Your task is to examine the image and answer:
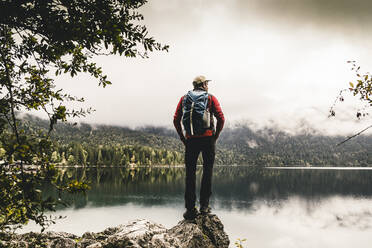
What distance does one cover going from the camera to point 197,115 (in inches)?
258

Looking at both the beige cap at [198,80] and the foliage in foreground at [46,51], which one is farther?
the beige cap at [198,80]

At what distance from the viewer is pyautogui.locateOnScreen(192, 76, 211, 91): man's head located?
720cm

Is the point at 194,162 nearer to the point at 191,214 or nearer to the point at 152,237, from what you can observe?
the point at 191,214

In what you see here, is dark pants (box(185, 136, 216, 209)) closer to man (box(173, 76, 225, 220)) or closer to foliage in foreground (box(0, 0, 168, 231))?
man (box(173, 76, 225, 220))

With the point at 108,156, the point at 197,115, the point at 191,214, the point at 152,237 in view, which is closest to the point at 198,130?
the point at 197,115

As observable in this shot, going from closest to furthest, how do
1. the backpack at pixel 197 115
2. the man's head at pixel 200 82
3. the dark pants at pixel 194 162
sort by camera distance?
1. the backpack at pixel 197 115
2. the dark pants at pixel 194 162
3. the man's head at pixel 200 82

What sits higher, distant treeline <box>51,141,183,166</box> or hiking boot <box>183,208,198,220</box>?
hiking boot <box>183,208,198,220</box>

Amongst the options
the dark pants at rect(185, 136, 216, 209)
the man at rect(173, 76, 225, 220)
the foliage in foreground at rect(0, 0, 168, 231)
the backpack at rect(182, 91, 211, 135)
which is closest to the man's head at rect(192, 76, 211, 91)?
the man at rect(173, 76, 225, 220)

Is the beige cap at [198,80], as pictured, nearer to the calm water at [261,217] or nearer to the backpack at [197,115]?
the backpack at [197,115]

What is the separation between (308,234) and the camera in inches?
1537

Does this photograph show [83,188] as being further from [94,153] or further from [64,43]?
[94,153]

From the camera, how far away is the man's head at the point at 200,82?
23.6 ft

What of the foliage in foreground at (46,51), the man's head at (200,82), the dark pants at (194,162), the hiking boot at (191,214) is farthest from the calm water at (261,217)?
the foliage in foreground at (46,51)

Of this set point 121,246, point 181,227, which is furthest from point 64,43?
point 181,227
